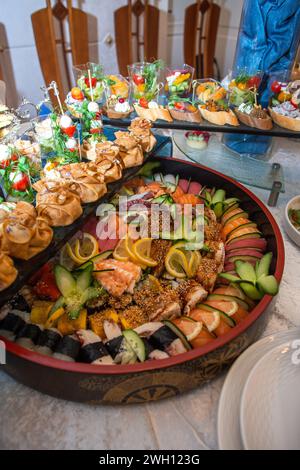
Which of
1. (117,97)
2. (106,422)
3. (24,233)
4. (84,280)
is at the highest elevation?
(117,97)

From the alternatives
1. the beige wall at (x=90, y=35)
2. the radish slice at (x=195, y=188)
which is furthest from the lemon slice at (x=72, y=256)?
the beige wall at (x=90, y=35)

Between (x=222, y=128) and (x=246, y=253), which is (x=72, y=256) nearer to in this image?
(x=246, y=253)

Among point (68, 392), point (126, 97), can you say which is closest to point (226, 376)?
point (68, 392)

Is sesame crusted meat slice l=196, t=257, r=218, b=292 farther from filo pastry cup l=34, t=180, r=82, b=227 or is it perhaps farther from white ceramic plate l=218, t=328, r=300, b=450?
filo pastry cup l=34, t=180, r=82, b=227

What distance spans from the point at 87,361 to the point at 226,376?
47 centimetres

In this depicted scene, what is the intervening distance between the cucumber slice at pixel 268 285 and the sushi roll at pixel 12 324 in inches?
36.0

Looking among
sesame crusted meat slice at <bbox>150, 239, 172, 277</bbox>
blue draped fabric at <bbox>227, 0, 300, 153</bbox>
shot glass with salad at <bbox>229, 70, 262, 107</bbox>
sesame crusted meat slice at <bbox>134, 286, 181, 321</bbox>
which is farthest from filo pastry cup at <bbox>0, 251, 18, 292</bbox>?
blue draped fabric at <bbox>227, 0, 300, 153</bbox>

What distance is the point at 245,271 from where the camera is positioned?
4.73ft

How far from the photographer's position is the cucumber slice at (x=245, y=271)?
1.41 metres

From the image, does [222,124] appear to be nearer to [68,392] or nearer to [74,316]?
[74,316]

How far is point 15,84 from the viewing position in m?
4.17

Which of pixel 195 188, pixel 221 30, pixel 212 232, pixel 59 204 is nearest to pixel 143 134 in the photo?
pixel 195 188

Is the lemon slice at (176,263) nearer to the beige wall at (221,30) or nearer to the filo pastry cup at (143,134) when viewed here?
the filo pastry cup at (143,134)

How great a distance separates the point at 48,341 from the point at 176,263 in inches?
25.9
